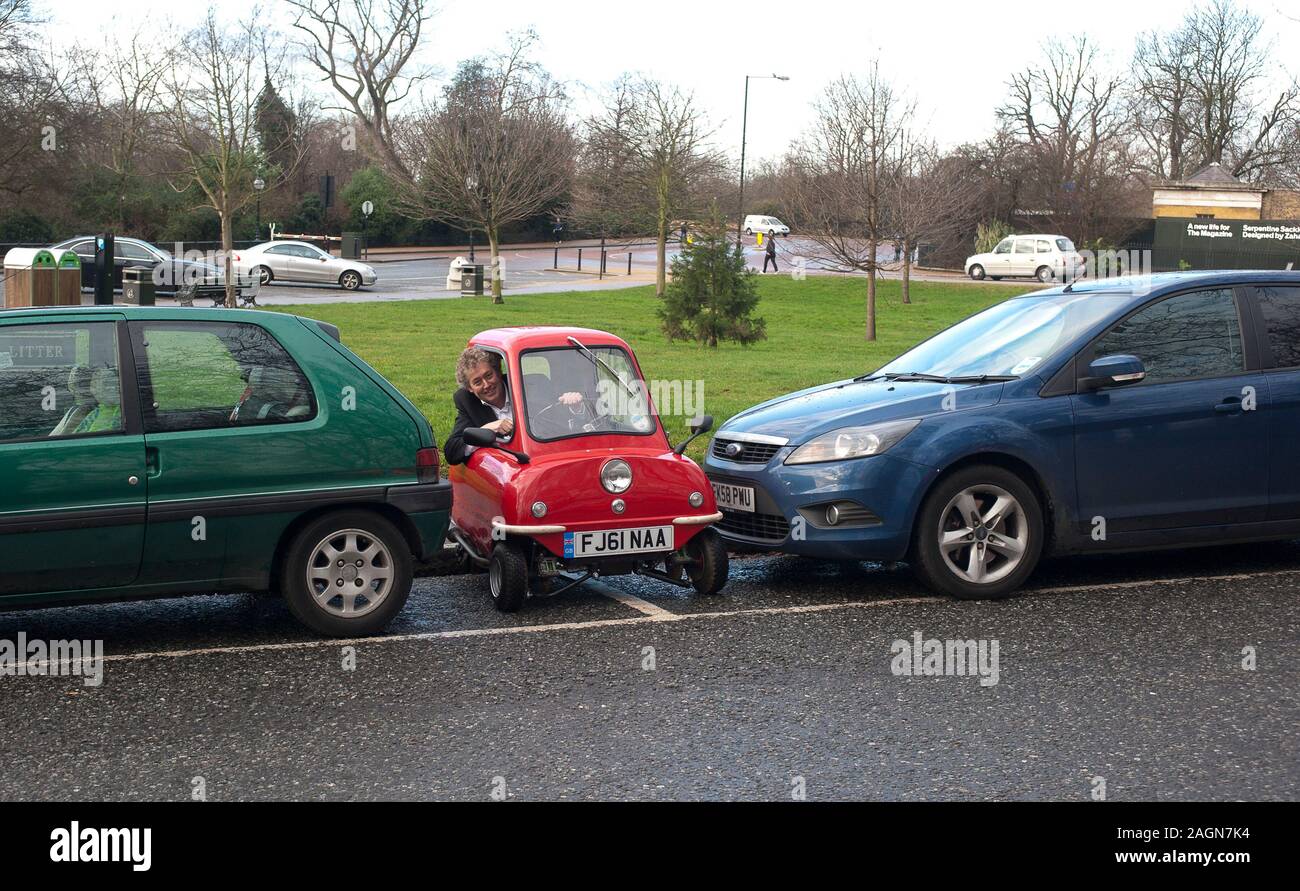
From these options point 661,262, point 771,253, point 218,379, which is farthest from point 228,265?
point 771,253

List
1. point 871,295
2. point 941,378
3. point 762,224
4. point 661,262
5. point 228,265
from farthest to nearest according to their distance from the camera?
1. point 762,224
2. point 661,262
3. point 871,295
4. point 228,265
5. point 941,378

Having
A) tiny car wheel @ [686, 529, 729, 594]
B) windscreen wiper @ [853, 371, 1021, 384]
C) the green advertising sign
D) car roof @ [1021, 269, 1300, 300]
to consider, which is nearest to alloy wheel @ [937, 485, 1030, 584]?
windscreen wiper @ [853, 371, 1021, 384]

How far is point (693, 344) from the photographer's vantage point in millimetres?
23797

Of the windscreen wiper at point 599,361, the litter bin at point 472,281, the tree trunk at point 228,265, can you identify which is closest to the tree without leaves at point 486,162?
the litter bin at point 472,281

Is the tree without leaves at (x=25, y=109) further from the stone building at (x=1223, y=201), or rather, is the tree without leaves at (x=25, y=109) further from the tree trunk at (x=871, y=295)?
the stone building at (x=1223, y=201)

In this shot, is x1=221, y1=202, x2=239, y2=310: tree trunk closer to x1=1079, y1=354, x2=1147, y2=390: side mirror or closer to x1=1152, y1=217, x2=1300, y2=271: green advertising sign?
x1=1079, y1=354, x2=1147, y2=390: side mirror

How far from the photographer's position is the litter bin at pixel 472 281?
3762 centimetres

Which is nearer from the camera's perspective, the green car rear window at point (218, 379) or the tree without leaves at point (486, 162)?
the green car rear window at point (218, 379)

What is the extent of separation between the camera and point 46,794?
4.66 metres

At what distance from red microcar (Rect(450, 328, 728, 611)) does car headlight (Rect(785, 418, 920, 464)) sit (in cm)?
60

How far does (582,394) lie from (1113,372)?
2.97m

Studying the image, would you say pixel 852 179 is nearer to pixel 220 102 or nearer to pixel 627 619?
pixel 220 102

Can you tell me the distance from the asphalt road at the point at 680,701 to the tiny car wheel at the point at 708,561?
10 centimetres
